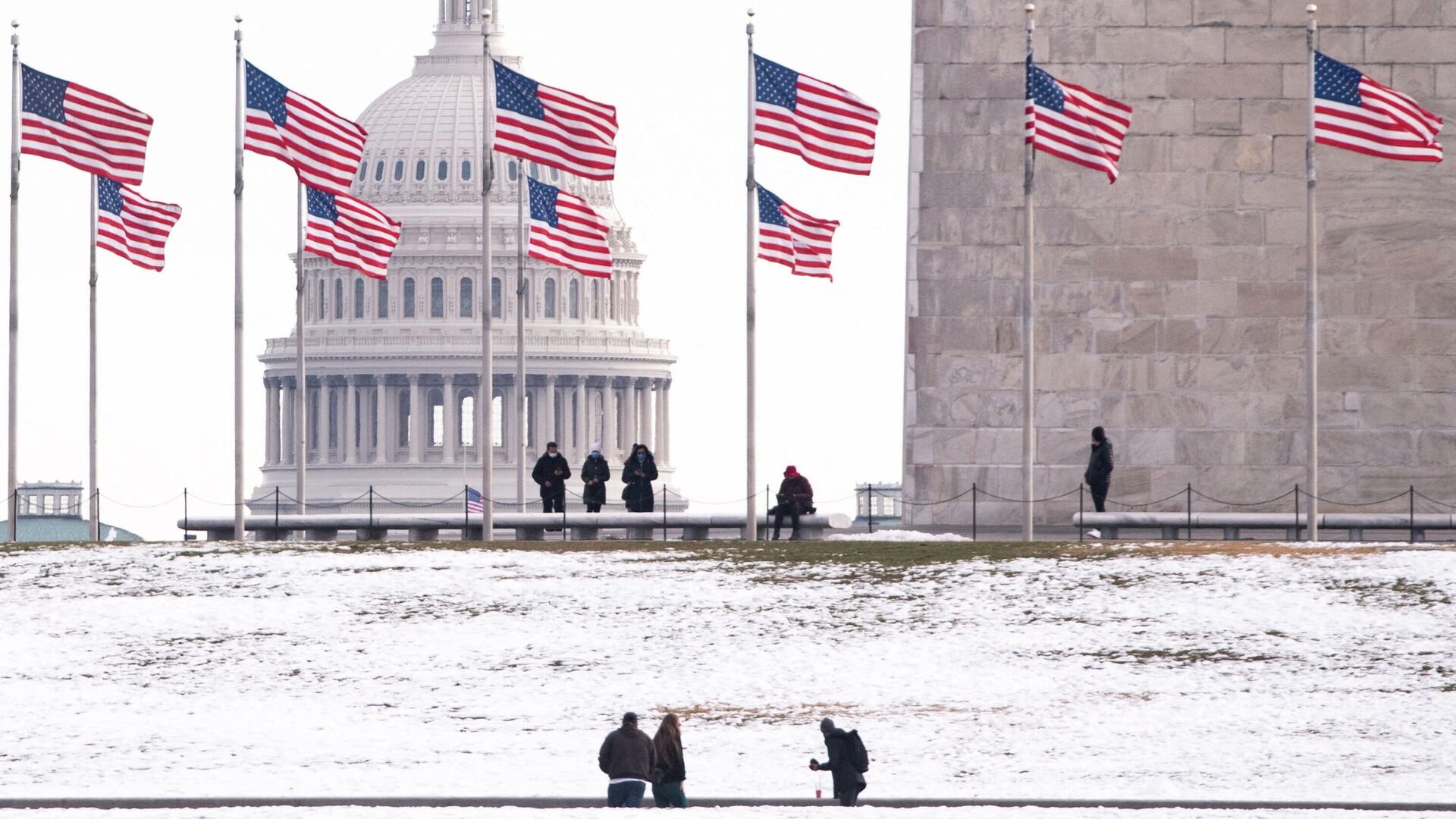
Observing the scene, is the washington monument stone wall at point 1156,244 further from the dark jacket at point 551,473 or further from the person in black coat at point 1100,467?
the dark jacket at point 551,473

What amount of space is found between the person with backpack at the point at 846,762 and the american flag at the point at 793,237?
19154mm

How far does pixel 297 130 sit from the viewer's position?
43.2 meters

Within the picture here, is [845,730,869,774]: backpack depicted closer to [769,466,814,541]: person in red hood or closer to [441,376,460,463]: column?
[769,466,814,541]: person in red hood

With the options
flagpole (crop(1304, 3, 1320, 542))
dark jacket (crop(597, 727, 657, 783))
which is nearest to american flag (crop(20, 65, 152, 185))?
flagpole (crop(1304, 3, 1320, 542))

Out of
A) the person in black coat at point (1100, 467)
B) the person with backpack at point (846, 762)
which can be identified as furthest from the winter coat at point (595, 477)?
the person with backpack at point (846, 762)

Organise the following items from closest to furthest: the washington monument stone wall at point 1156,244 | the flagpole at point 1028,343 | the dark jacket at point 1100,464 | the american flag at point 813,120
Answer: the american flag at point 813,120 → the flagpole at point 1028,343 → the dark jacket at point 1100,464 → the washington monument stone wall at point 1156,244

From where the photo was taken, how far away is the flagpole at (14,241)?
46.8 metres

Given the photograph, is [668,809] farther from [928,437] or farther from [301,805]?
[928,437]

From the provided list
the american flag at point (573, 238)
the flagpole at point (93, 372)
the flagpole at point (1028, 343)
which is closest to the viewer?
the flagpole at point (1028, 343)

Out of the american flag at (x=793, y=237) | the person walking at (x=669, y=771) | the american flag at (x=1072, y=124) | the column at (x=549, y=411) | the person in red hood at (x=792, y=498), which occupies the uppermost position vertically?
the american flag at (x=1072, y=124)

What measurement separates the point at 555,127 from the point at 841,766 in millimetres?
18690

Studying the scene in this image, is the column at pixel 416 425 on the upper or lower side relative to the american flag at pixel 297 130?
lower

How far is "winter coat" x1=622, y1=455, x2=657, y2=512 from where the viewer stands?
1955 inches

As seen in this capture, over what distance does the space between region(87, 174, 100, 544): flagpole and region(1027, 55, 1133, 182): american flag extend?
1571 centimetres
